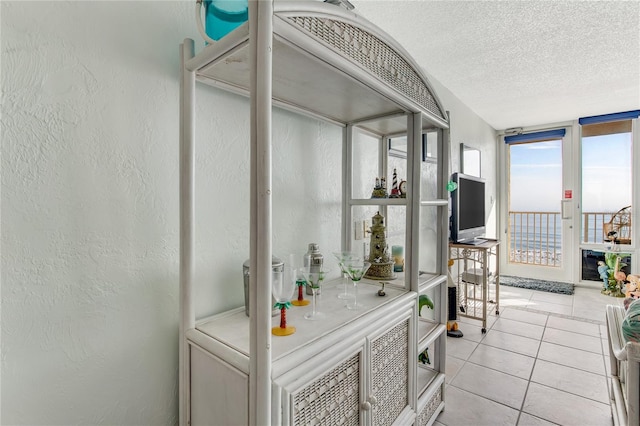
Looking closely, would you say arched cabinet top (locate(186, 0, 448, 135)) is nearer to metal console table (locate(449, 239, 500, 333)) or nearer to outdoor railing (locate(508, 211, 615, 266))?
metal console table (locate(449, 239, 500, 333))

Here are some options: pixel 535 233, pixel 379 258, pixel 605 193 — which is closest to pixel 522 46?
pixel 379 258

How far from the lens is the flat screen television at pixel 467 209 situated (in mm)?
2904

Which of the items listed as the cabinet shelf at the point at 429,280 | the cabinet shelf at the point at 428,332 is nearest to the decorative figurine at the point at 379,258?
the cabinet shelf at the point at 429,280

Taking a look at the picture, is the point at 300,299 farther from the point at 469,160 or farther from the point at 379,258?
the point at 469,160

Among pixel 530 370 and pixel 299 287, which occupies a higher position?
pixel 299 287

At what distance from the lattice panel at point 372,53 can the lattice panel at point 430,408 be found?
1.52 meters

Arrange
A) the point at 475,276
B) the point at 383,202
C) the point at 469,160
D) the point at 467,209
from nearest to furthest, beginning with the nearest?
the point at 383,202
the point at 475,276
the point at 467,209
the point at 469,160

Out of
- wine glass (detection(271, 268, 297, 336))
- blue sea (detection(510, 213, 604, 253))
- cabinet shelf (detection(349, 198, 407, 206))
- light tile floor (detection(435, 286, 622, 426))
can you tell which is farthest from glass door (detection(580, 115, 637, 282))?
wine glass (detection(271, 268, 297, 336))

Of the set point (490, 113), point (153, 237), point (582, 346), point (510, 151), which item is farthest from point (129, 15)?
point (510, 151)

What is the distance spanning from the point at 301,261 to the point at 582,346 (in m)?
2.64

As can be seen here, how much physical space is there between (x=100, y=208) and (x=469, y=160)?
3.75 m

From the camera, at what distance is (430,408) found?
5.35 ft

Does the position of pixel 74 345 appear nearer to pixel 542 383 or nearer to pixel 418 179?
pixel 418 179

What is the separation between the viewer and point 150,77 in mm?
944
